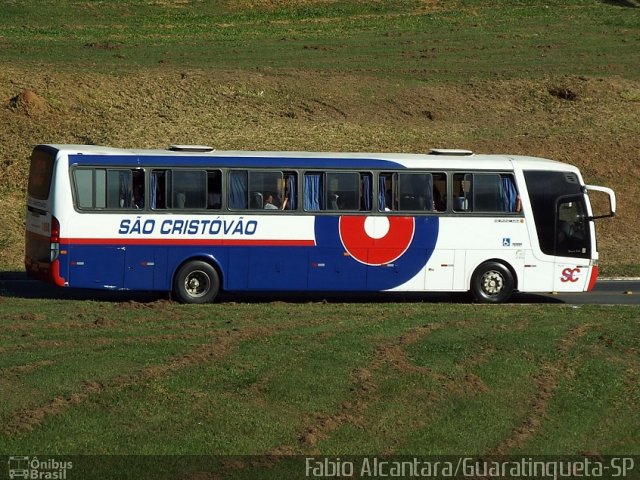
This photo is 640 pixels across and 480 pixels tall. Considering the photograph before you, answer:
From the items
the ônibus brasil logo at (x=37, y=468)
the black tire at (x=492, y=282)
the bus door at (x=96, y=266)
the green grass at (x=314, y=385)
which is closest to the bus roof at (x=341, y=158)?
the bus door at (x=96, y=266)

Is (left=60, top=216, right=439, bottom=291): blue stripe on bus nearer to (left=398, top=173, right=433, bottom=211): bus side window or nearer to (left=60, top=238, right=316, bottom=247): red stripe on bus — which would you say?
(left=60, top=238, right=316, bottom=247): red stripe on bus

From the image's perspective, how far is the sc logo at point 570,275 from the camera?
23984mm

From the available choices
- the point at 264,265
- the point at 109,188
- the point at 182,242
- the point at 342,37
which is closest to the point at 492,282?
the point at 264,265

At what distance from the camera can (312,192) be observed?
23.3 meters

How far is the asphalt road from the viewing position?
2405 cm

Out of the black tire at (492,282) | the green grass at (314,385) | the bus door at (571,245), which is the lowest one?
the green grass at (314,385)

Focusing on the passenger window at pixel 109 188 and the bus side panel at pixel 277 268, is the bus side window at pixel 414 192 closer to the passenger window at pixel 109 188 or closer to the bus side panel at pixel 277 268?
the bus side panel at pixel 277 268

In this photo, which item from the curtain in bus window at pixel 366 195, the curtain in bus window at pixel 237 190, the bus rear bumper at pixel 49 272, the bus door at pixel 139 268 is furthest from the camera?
the curtain in bus window at pixel 366 195

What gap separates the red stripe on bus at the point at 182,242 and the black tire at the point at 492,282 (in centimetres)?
333

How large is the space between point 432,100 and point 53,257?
21.4 metres

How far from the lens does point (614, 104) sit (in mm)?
42000

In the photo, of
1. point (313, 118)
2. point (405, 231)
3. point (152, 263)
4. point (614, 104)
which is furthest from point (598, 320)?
point (614, 104)

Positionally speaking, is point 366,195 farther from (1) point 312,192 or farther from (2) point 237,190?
(2) point 237,190

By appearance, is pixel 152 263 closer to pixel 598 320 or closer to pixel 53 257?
pixel 53 257
